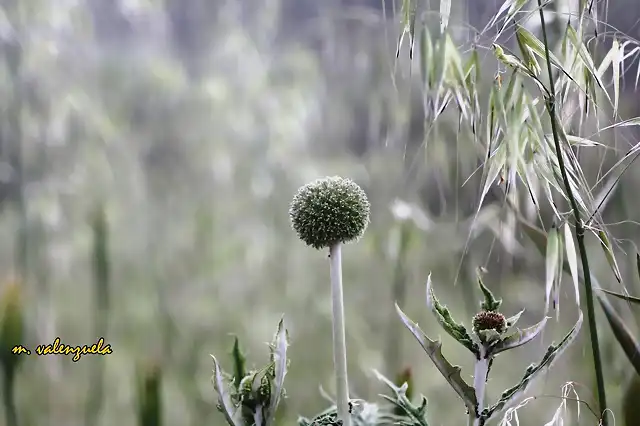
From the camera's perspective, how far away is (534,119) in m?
0.43

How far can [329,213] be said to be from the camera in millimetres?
470

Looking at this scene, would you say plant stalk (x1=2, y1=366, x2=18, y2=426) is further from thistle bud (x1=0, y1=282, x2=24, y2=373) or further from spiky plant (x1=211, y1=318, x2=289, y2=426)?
spiky plant (x1=211, y1=318, x2=289, y2=426)

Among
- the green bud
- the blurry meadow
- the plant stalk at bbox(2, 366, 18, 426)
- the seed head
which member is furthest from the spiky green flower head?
the plant stalk at bbox(2, 366, 18, 426)

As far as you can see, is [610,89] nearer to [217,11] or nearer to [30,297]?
[217,11]

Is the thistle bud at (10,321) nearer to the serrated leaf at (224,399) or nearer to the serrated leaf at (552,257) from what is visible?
the serrated leaf at (224,399)

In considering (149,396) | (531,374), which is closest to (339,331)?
(531,374)

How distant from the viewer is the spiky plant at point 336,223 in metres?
0.47

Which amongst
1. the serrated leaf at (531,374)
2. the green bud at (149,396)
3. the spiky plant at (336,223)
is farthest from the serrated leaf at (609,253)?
the green bud at (149,396)

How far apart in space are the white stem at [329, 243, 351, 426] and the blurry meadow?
0.29m

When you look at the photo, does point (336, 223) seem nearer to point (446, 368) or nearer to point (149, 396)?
point (446, 368)

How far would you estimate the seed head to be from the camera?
0.47 metres

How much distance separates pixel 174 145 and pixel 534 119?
50 cm

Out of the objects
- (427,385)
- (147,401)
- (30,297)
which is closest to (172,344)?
(147,401)

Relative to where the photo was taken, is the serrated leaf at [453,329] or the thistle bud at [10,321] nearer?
the serrated leaf at [453,329]
